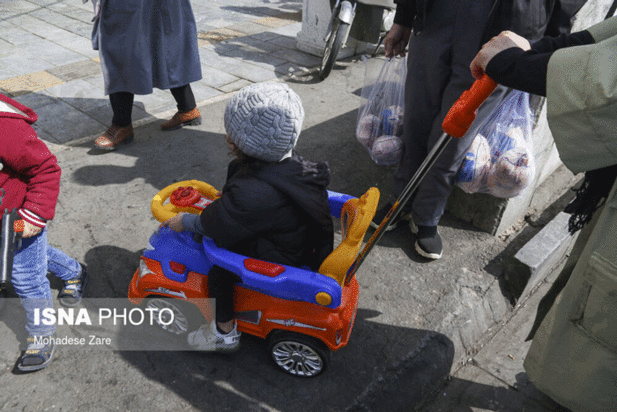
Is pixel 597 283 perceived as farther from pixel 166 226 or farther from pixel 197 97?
pixel 197 97

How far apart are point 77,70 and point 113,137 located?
1.92 meters

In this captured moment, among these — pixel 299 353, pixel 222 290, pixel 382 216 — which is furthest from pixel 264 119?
pixel 382 216

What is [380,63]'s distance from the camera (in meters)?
3.37

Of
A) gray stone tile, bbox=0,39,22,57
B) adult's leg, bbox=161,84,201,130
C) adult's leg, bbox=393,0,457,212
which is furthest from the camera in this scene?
gray stone tile, bbox=0,39,22,57

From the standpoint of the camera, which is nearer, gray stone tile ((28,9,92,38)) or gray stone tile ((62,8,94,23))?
gray stone tile ((28,9,92,38))

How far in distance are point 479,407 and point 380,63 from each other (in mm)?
2342

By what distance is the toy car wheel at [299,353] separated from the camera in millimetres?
2027

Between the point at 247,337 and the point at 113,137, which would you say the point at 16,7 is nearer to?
the point at 113,137

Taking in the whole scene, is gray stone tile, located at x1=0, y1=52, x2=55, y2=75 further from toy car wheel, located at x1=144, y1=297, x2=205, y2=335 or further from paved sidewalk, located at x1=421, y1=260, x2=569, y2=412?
paved sidewalk, located at x1=421, y1=260, x2=569, y2=412

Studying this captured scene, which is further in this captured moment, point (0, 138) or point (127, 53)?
point (127, 53)

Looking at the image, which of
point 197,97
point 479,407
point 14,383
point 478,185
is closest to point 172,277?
point 14,383

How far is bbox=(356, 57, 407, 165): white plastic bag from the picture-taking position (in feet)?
10.0

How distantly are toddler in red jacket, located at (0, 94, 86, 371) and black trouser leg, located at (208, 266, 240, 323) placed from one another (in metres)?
0.78

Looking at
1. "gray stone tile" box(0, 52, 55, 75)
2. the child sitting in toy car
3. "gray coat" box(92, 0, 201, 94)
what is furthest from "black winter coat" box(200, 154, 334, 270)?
"gray stone tile" box(0, 52, 55, 75)
